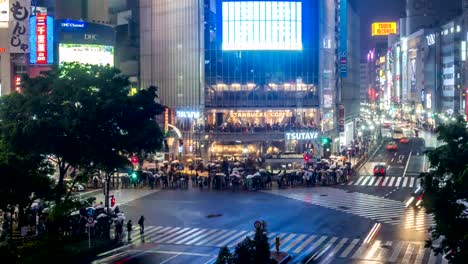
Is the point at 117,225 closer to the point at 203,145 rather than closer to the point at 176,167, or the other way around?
the point at 176,167

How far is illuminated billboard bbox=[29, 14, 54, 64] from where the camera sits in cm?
6262

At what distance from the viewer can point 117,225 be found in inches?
1502

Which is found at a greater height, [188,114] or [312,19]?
[312,19]

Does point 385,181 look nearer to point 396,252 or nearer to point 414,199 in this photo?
point 414,199

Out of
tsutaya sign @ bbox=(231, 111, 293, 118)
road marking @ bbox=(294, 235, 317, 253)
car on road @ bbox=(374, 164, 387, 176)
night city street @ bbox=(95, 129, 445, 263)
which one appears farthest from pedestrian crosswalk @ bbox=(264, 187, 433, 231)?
tsutaya sign @ bbox=(231, 111, 293, 118)

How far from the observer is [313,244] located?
3550 centimetres

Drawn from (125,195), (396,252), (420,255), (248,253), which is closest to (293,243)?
(396,252)

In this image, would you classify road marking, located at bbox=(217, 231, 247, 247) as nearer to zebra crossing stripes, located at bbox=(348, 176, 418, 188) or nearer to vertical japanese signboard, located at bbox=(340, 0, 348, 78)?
zebra crossing stripes, located at bbox=(348, 176, 418, 188)

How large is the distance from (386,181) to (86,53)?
35548mm

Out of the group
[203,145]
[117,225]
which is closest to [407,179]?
[203,145]

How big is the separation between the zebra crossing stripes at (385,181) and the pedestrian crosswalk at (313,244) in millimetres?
24314

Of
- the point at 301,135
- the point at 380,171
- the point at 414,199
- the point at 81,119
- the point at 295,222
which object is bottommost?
the point at 295,222

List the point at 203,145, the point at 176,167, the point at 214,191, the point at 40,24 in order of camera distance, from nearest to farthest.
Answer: the point at 214,191 < the point at 40,24 < the point at 176,167 < the point at 203,145

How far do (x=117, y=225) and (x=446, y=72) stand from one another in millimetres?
126754
